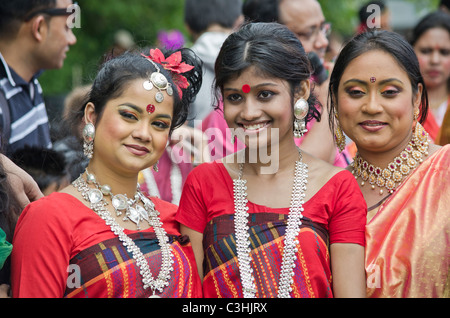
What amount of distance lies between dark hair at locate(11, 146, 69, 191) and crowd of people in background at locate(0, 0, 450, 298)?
1.38 ft

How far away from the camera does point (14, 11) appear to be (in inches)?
156

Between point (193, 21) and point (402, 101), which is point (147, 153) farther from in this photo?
point (193, 21)

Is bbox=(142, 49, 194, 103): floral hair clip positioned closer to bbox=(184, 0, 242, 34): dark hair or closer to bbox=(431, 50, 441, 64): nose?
bbox=(184, 0, 242, 34): dark hair

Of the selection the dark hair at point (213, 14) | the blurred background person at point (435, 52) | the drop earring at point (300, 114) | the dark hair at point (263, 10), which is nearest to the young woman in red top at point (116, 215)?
the drop earring at point (300, 114)

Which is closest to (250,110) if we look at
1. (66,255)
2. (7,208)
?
(66,255)

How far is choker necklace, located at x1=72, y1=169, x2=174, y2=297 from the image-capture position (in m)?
2.64

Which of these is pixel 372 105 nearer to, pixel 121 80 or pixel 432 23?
pixel 121 80

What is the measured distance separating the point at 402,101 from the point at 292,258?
900 mm

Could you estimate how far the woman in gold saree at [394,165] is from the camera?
8.74ft

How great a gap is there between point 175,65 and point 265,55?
1.47 feet

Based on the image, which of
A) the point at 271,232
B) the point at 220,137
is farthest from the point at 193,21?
the point at 271,232

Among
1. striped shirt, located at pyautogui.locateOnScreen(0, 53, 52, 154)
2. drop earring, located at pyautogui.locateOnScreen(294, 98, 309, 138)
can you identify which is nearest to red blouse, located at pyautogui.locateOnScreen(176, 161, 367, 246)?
drop earring, located at pyautogui.locateOnScreen(294, 98, 309, 138)

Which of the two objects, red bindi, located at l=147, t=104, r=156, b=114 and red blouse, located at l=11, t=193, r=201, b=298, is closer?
red blouse, located at l=11, t=193, r=201, b=298

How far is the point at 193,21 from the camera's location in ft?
16.4
